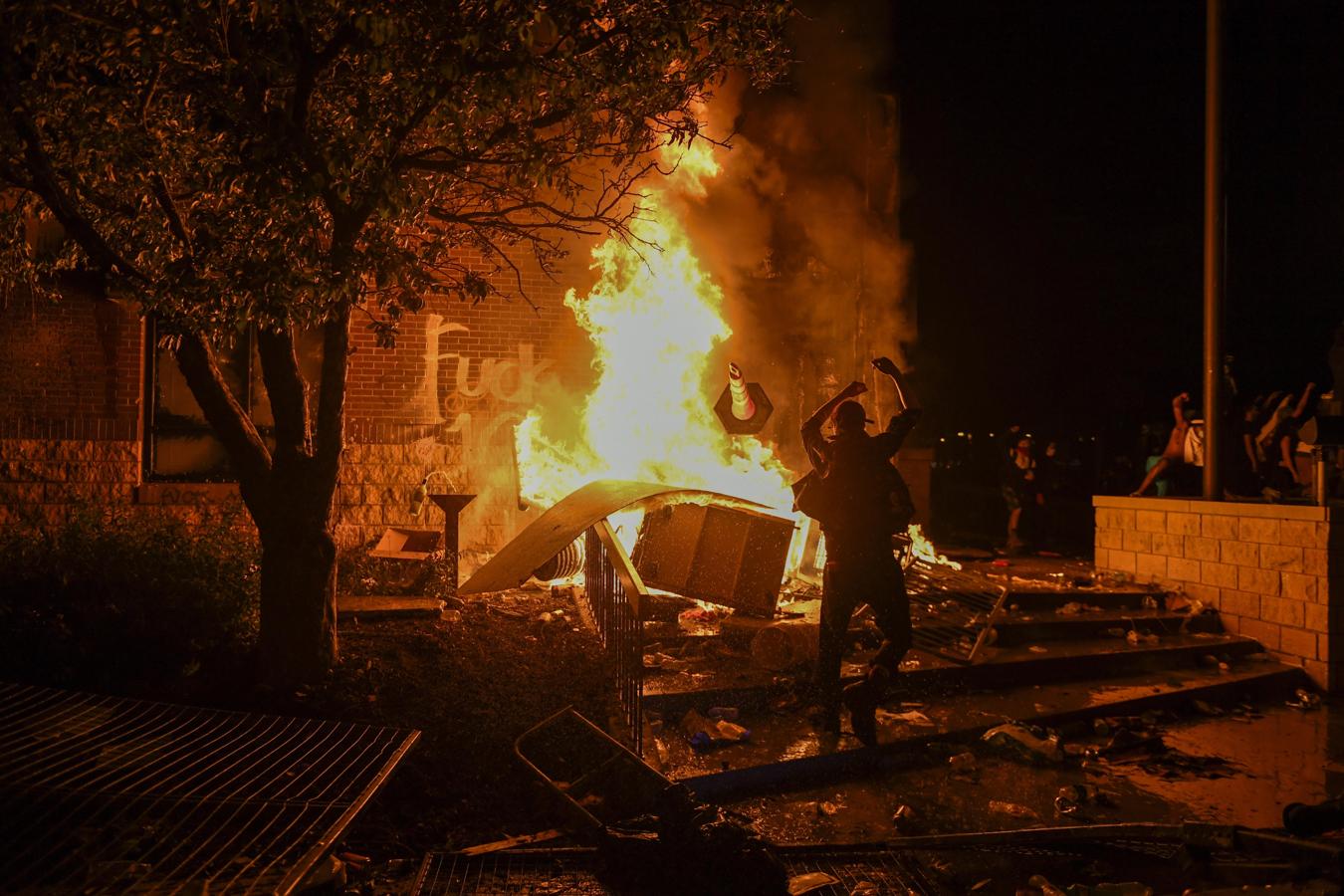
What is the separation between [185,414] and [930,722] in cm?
930

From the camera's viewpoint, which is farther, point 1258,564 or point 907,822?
point 1258,564

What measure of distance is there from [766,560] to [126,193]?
6.30 m

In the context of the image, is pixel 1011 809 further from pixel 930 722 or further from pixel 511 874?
pixel 511 874

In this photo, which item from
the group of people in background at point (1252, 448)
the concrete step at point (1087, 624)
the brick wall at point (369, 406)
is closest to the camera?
the concrete step at point (1087, 624)

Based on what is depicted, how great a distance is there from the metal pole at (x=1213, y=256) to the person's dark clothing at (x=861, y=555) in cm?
618

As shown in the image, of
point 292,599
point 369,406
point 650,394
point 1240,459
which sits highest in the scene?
point 650,394

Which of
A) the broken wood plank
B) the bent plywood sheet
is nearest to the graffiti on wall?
the bent plywood sheet

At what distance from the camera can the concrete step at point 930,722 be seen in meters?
5.51

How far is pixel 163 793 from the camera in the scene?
3.12 meters

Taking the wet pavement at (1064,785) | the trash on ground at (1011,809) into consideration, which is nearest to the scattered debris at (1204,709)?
the wet pavement at (1064,785)

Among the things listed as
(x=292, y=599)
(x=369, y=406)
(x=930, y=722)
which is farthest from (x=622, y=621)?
(x=369, y=406)

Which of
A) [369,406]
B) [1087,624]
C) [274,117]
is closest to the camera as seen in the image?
[274,117]

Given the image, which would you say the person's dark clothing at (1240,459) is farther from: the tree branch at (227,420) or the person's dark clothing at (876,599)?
the tree branch at (227,420)

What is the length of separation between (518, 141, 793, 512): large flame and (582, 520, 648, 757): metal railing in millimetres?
3318
